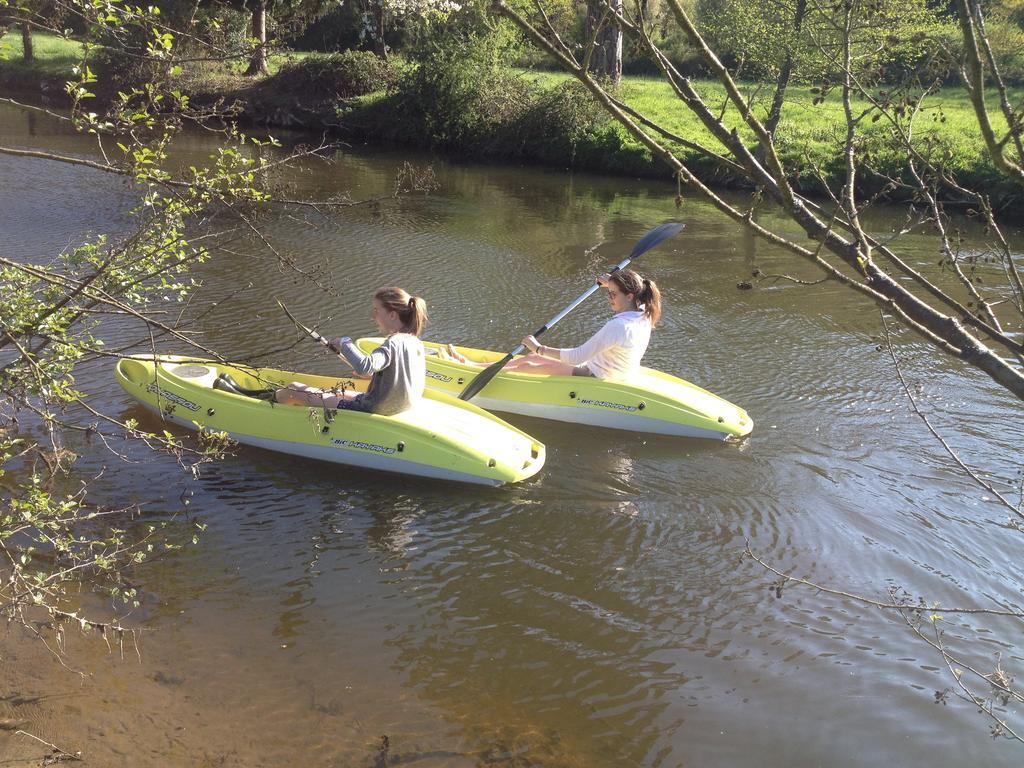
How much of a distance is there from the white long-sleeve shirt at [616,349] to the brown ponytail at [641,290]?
7cm

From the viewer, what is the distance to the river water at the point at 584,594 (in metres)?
4.42

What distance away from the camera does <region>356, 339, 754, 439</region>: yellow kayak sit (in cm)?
779

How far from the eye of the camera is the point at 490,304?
11.2 m

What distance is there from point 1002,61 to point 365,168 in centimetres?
1485

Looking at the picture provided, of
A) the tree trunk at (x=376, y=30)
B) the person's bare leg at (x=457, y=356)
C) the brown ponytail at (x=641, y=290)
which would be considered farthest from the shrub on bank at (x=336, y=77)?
the brown ponytail at (x=641, y=290)

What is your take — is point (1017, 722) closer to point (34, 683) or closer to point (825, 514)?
point (825, 514)

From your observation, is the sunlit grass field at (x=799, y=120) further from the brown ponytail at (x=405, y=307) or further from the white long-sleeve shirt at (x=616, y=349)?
the brown ponytail at (x=405, y=307)

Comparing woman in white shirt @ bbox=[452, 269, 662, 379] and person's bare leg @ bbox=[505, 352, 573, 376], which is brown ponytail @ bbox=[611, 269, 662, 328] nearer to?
woman in white shirt @ bbox=[452, 269, 662, 379]

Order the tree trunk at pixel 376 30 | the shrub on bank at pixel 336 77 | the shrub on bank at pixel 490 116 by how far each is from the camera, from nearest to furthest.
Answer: the shrub on bank at pixel 490 116 < the shrub on bank at pixel 336 77 < the tree trunk at pixel 376 30

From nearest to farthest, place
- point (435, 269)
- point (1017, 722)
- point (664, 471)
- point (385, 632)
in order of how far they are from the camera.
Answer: point (1017, 722)
point (385, 632)
point (664, 471)
point (435, 269)

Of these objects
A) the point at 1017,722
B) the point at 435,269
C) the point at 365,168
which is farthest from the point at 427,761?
the point at 365,168

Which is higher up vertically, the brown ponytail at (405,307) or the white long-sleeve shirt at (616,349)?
the brown ponytail at (405,307)

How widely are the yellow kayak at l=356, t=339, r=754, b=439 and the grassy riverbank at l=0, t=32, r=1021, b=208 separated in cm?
970

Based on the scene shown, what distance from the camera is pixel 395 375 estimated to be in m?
6.67
